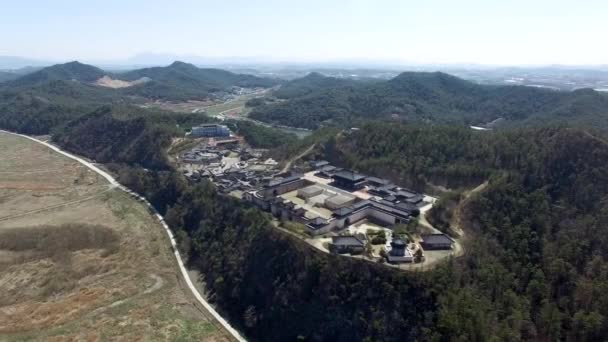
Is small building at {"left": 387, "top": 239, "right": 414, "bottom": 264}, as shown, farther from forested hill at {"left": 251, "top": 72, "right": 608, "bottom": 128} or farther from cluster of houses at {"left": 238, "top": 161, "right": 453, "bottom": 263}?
forested hill at {"left": 251, "top": 72, "right": 608, "bottom": 128}

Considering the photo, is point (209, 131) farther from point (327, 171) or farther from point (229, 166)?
point (327, 171)

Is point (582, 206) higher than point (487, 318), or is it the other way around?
point (582, 206)

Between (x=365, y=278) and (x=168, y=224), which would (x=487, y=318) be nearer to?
(x=365, y=278)

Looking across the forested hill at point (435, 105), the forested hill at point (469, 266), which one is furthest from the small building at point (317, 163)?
the forested hill at point (435, 105)

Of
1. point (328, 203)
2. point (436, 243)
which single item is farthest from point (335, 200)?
point (436, 243)

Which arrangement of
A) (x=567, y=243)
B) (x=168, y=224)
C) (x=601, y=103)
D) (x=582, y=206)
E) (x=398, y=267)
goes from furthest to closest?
(x=601, y=103) → (x=168, y=224) → (x=582, y=206) → (x=567, y=243) → (x=398, y=267)

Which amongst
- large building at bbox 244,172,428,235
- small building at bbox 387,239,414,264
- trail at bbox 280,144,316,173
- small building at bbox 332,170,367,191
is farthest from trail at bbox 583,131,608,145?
trail at bbox 280,144,316,173

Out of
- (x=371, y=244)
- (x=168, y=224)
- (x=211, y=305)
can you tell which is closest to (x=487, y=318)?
(x=371, y=244)
